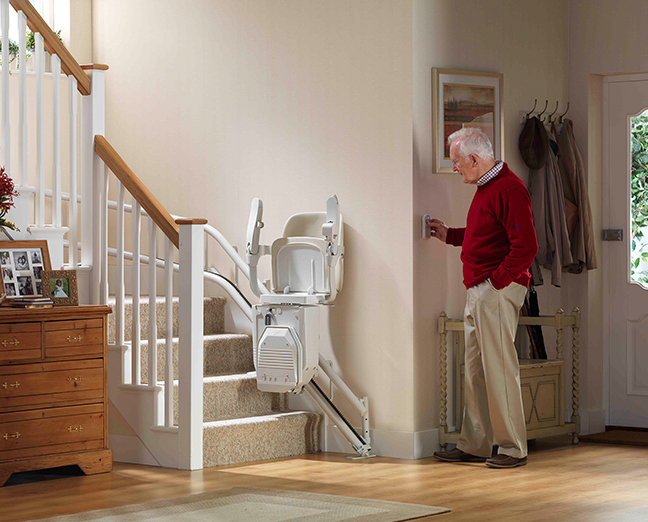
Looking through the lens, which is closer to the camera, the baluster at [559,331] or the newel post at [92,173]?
the newel post at [92,173]

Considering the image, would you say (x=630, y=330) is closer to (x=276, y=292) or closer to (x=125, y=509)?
(x=276, y=292)

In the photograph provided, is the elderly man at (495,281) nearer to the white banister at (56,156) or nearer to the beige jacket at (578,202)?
the beige jacket at (578,202)

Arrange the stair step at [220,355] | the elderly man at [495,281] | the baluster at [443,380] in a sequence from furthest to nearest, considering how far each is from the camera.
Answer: the stair step at [220,355]
the baluster at [443,380]
the elderly man at [495,281]

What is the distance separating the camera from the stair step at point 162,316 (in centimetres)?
580

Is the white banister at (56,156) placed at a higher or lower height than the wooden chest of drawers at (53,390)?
higher

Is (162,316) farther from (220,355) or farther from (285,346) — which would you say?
(285,346)

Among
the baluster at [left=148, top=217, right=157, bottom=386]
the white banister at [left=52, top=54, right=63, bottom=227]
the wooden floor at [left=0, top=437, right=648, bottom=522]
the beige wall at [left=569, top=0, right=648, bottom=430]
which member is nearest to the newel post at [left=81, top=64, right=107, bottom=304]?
the white banister at [left=52, top=54, right=63, bottom=227]

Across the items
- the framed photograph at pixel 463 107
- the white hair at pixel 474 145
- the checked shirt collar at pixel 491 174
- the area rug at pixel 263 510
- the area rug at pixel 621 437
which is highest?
the framed photograph at pixel 463 107

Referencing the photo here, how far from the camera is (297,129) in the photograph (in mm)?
5898

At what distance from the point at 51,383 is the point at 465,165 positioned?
220 centimetres

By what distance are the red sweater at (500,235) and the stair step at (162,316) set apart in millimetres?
1628

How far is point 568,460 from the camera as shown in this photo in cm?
539

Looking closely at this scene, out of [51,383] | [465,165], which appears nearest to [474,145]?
[465,165]

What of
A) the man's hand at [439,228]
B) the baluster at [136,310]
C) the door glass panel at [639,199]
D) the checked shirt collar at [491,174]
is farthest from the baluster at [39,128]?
the door glass panel at [639,199]
